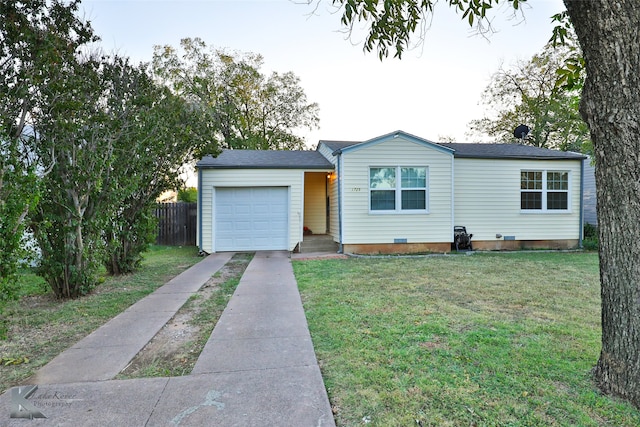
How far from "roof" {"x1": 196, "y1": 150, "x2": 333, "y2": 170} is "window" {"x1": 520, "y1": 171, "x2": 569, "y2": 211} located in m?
6.79

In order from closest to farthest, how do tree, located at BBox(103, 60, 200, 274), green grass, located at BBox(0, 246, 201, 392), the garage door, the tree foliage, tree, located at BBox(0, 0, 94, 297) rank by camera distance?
green grass, located at BBox(0, 246, 201, 392) < tree, located at BBox(0, 0, 94, 297) < the tree foliage < tree, located at BBox(103, 60, 200, 274) < the garage door

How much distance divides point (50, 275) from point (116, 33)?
4667mm

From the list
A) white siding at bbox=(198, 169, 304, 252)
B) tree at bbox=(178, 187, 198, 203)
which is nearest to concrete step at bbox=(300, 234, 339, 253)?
white siding at bbox=(198, 169, 304, 252)

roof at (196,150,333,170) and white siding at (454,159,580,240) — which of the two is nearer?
roof at (196,150,333,170)

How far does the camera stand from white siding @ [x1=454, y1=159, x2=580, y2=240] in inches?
443

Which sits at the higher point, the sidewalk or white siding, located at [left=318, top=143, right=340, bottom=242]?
white siding, located at [left=318, top=143, right=340, bottom=242]

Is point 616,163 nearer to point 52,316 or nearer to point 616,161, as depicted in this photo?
point 616,161

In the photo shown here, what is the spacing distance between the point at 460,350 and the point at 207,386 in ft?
7.35

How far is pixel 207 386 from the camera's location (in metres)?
2.53

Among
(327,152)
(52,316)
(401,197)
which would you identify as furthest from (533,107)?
(52,316)

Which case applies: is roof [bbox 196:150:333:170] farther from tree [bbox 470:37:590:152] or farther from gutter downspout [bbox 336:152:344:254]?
tree [bbox 470:37:590:152]

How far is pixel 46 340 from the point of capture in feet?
11.8

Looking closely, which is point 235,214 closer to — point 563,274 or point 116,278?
point 116,278

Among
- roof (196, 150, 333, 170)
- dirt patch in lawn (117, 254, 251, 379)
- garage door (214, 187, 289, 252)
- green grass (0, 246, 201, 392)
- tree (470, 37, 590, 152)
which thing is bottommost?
green grass (0, 246, 201, 392)
